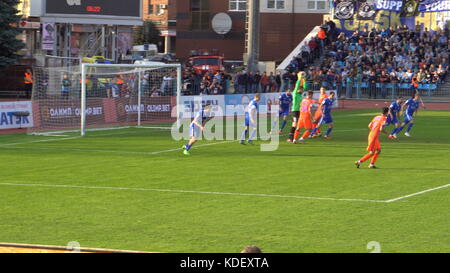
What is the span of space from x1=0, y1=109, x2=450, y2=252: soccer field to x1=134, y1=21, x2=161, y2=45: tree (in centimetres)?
6618

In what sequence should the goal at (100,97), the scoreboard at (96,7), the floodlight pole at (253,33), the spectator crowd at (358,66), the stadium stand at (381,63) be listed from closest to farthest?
the goal at (100,97) → the scoreboard at (96,7) → the spectator crowd at (358,66) → the stadium stand at (381,63) → the floodlight pole at (253,33)

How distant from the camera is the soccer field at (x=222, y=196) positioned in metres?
13.9

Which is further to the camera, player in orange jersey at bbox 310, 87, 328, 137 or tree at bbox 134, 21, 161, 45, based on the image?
tree at bbox 134, 21, 161, 45

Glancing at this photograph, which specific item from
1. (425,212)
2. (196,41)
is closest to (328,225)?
(425,212)

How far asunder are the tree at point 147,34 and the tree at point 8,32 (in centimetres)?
4732

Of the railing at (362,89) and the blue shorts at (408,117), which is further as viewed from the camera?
the railing at (362,89)

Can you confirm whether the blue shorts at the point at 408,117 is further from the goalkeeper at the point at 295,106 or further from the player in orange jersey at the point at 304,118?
the player in orange jersey at the point at 304,118

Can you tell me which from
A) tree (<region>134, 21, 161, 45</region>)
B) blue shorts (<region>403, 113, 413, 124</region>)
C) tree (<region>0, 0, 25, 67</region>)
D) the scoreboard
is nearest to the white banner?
the scoreboard

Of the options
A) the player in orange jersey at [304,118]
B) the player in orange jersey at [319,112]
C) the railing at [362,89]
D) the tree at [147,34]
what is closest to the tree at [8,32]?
the railing at [362,89]

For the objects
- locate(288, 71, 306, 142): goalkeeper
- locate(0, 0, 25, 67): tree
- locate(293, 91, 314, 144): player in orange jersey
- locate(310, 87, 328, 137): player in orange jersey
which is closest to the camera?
locate(293, 91, 314, 144): player in orange jersey

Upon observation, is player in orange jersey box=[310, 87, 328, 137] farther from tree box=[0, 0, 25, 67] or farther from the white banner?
tree box=[0, 0, 25, 67]

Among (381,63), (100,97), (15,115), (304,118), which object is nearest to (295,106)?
(304,118)

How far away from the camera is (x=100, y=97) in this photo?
36938 mm

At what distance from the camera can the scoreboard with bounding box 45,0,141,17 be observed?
4469 centimetres
